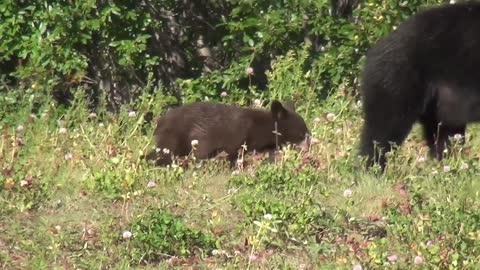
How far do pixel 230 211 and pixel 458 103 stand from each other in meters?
2.61

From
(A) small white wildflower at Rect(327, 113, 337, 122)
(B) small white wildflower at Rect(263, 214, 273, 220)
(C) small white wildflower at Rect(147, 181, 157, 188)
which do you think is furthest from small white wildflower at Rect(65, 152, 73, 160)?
(A) small white wildflower at Rect(327, 113, 337, 122)

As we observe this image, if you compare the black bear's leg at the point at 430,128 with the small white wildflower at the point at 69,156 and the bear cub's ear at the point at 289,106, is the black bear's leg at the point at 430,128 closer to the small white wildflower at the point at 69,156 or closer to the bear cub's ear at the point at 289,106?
the bear cub's ear at the point at 289,106

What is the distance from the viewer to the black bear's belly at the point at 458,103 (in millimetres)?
8969

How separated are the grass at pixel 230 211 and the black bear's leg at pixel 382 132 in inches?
5.0

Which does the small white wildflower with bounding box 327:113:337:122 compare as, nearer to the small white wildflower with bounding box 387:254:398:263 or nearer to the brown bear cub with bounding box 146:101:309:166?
the brown bear cub with bounding box 146:101:309:166

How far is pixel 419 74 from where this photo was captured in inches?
346

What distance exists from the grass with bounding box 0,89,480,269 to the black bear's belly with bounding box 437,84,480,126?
1.30ft

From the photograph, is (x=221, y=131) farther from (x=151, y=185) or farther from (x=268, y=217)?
(x=268, y=217)

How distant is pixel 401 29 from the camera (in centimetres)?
891

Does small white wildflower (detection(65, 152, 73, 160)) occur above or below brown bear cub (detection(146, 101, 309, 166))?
above

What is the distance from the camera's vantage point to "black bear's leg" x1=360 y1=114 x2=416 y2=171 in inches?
346

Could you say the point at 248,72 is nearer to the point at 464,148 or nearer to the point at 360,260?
the point at 464,148

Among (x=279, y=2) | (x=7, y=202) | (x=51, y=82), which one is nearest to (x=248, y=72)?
(x=279, y=2)

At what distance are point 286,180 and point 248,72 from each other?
398 centimetres
